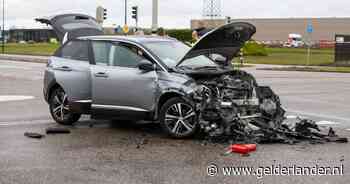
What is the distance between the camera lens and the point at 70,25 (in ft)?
44.2

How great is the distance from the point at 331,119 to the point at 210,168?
535 cm

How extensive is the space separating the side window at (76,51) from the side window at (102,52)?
21cm

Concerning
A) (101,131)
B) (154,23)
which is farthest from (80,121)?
(154,23)

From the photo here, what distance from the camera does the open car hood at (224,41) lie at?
9.75 m

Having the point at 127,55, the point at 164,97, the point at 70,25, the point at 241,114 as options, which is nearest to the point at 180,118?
the point at 164,97

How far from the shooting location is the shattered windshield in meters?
10.0

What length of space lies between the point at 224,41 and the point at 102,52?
2.08 meters

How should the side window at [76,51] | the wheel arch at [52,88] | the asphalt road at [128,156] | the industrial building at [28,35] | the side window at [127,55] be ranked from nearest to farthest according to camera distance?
1. the asphalt road at [128,156]
2. the side window at [127,55]
3. the side window at [76,51]
4. the wheel arch at [52,88]
5. the industrial building at [28,35]

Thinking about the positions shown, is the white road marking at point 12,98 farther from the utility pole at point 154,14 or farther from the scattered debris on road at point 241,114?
the utility pole at point 154,14

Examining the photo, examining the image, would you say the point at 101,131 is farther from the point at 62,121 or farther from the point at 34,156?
the point at 34,156

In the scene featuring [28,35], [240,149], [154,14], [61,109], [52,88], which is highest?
[154,14]

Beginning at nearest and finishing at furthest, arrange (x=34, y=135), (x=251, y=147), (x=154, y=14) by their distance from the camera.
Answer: (x=251, y=147)
(x=34, y=135)
(x=154, y=14)

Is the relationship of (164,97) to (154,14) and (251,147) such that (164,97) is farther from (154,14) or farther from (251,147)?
(154,14)

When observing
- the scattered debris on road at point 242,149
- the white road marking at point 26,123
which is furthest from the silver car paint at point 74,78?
the scattered debris on road at point 242,149
